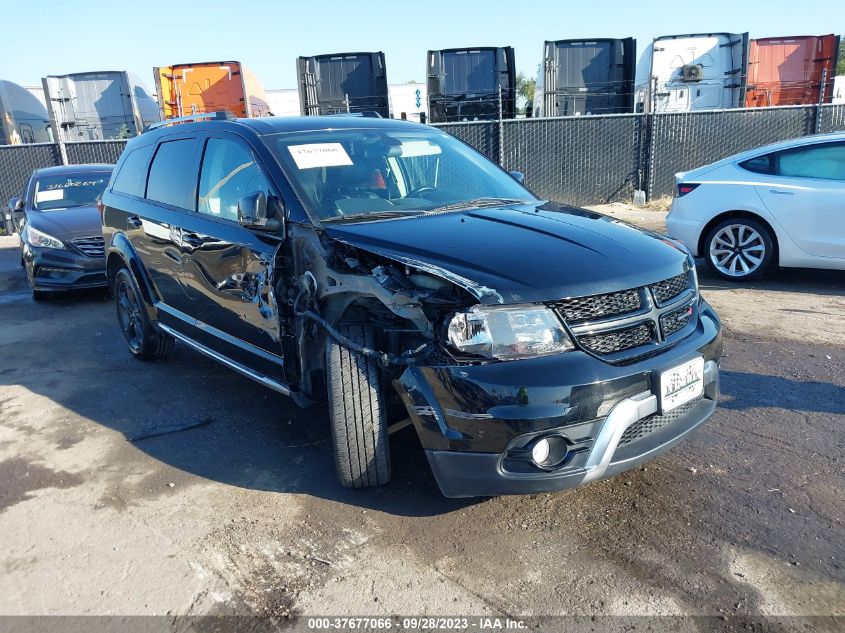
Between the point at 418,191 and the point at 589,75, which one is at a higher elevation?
the point at 589,75

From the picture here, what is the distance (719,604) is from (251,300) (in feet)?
8.78

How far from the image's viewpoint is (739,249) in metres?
7.26

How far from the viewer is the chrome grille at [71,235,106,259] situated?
25.6ft

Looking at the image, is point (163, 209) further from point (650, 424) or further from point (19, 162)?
point (19, 162)

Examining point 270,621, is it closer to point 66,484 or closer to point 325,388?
point 325,388

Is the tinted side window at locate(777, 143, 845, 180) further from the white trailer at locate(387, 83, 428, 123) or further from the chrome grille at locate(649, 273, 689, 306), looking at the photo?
the white trailer at locate(387, 83, 428, 123)

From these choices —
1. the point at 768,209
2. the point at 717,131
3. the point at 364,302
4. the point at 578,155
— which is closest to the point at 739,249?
the point at 768,209

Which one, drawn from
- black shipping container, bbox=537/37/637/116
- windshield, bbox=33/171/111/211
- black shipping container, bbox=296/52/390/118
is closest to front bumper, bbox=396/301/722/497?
windshield, bbox=33/171/111/211

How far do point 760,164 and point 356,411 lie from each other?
5.92m

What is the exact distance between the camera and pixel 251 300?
3795mm

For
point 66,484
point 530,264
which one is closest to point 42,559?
point 66,484

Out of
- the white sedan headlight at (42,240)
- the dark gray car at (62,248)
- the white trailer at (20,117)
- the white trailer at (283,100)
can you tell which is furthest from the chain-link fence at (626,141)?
the white trailer at (20,117)

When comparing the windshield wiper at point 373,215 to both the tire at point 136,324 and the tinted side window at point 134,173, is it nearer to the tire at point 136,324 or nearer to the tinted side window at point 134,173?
the tinted side window at point 134,173

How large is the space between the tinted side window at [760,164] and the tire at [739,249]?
0.53 meters
